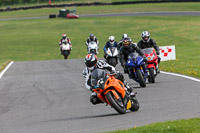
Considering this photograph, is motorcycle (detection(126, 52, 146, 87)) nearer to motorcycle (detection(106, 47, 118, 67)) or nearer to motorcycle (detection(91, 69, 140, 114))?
motorcycle (detection(91, 69, 140, 114))

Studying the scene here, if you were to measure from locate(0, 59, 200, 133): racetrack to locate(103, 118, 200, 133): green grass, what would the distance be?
578 mm

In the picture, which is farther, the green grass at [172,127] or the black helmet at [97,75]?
the black helmet at [97,75]

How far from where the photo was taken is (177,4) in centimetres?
6662

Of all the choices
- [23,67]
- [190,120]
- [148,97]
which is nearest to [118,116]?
[190,120]

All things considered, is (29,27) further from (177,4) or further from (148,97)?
(148,97)

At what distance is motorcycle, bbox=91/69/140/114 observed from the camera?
28.7 ft

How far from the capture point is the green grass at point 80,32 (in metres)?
37.0

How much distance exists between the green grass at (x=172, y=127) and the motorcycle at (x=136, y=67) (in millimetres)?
5730

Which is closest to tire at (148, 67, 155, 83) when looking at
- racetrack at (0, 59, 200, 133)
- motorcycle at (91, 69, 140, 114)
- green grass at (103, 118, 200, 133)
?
racetrack at (0, 59, 200, 133)

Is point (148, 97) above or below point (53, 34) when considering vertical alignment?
above

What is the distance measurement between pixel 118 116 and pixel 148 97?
8.63 ft

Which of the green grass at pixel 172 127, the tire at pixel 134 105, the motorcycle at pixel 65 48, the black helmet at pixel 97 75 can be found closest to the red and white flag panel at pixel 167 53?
the motorcycle at pixel 65 48

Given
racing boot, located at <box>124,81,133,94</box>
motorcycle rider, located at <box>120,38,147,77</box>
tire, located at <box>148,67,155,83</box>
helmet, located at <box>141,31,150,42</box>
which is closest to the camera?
racing boot, located at <box>124,81,133,94</box>

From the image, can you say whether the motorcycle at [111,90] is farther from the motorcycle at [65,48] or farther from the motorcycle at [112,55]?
the motorcycle at [65,48]
